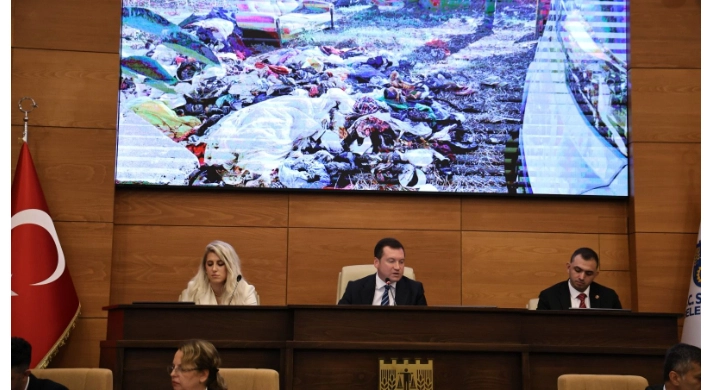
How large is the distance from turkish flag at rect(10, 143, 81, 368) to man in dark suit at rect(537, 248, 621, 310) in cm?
311

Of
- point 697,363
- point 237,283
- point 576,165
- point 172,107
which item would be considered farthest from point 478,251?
point 697,363

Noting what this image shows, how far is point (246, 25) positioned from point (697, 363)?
4.28 metres

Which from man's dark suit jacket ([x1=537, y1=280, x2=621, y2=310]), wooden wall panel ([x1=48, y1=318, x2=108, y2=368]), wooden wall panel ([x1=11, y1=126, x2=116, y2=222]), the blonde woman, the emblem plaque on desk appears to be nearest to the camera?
the emblem plaque on desk

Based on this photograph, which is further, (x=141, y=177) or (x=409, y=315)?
(x=141, y=177)

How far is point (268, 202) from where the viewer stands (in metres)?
6.50

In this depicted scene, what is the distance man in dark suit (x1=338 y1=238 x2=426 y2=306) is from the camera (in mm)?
5227

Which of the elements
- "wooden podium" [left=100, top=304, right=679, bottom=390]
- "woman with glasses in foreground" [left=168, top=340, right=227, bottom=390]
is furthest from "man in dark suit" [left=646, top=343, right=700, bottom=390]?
"woman with glasses in foreground" [left=168, top=340, right=227, bottom=390]

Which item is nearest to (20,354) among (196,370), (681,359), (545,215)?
(196,370)

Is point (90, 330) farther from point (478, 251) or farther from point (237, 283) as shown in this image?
point (478, 251)

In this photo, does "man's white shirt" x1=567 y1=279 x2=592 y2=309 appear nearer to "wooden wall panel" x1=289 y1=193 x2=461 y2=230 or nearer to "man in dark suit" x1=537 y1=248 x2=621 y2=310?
"man in dark suit" x1=537 y1=248 x2=621 y2=310

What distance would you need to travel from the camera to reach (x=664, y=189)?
258 inches

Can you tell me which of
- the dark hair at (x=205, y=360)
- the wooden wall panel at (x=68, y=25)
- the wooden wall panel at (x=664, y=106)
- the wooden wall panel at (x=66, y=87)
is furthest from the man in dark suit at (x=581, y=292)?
the wooden wall panel at (x=68, y=25)

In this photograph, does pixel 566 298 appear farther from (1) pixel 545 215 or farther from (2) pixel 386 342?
(2) pixel 386 342

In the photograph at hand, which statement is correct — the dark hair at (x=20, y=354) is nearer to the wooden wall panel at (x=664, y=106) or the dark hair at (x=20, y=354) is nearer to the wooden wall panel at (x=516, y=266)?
the wooden wall panel at (x=516, y=266)
